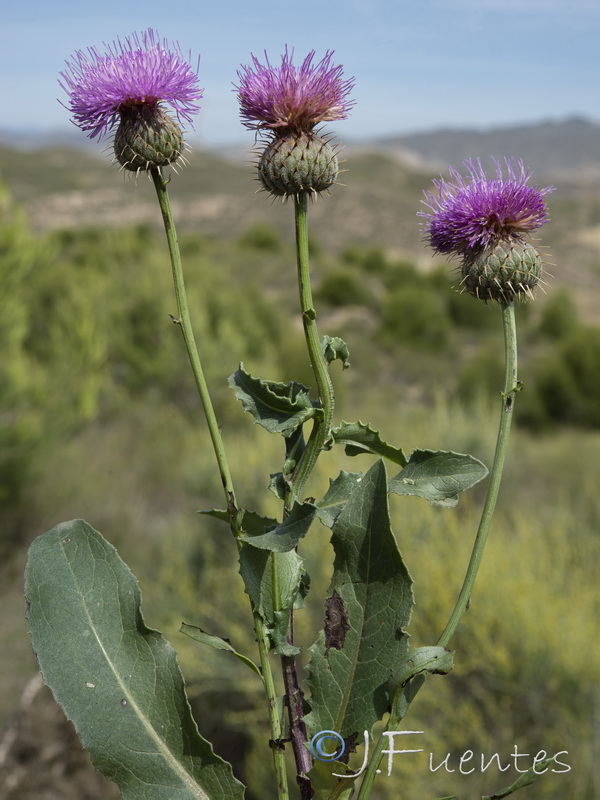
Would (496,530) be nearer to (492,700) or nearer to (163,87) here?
(492,700)

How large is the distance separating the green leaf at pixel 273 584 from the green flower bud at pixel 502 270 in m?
0.56

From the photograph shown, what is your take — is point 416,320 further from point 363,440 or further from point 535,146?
point 535,146

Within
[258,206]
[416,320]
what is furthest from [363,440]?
[258,206]

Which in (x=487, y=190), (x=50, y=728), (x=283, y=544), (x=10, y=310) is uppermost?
(x=487, y=190)

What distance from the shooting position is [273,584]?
44.3 inches

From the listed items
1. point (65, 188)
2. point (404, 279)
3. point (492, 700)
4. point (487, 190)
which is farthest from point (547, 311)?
point (65, 188)

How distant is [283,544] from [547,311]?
1045 inches

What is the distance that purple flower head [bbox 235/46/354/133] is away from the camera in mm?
1217

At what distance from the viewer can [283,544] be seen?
1.00 meters

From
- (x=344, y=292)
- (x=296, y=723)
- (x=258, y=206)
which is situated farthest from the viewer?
(x=258, y=206)

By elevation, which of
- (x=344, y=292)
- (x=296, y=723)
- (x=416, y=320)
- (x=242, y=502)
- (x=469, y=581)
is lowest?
(x=416, y=320)

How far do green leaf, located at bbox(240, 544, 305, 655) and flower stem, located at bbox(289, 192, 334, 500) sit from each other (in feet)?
0.35

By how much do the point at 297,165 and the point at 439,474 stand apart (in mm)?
545

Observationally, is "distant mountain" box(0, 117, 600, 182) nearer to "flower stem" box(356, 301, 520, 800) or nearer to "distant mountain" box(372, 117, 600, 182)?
"distant mountain" box(372, 117, 600, 182)
